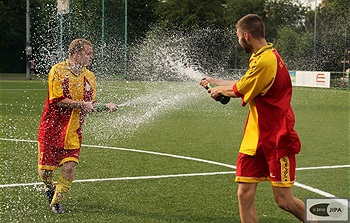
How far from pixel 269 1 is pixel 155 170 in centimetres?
6999

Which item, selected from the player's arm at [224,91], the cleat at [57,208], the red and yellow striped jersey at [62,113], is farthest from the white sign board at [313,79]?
the player's arm at [224,91]

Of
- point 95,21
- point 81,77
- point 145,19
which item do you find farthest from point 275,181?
point 145,19

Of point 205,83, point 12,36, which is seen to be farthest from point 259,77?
point 12,36

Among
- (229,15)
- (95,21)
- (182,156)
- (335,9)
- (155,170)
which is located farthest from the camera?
(229,15)

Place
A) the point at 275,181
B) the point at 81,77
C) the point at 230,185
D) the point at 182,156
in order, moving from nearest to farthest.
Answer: the point at 275,181, the point at 81,77, the point at 230,185, the point at 182,156

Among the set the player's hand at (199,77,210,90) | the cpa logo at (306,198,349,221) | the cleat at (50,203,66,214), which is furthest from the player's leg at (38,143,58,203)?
the cpa logo at (306,198,349,221)

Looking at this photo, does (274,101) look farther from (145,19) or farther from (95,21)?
(145,19)

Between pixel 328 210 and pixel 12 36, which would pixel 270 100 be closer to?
pixel 328 210

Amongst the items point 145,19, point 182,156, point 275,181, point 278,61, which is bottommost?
point 182,156

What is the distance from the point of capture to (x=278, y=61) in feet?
17.5

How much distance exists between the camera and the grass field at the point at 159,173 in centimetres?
687

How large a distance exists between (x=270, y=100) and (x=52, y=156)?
2857mm

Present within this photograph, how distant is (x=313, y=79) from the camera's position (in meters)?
39.3

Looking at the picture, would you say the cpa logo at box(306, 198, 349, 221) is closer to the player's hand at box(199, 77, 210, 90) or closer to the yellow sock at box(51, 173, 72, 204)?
the player's hand at box(199, 77, 210, 90)
